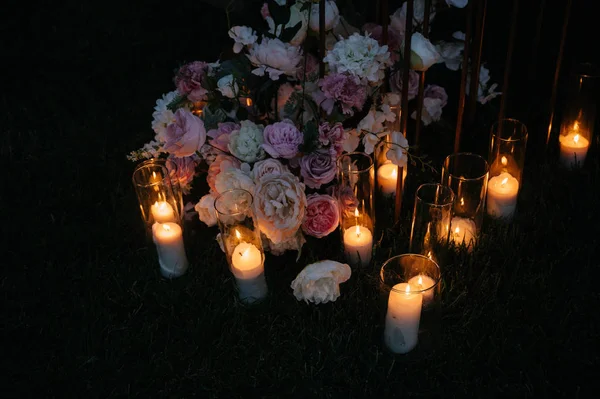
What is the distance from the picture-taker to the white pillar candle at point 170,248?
222 cm

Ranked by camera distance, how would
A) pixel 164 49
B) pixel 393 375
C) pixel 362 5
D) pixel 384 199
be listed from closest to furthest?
pixel 393 375 < pixel 362 5 < pixel 384 199 < pixel 164 49

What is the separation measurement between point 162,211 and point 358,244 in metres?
0.67

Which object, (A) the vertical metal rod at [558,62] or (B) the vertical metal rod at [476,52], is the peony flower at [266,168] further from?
(A) the vertical metal rod at [558,62]

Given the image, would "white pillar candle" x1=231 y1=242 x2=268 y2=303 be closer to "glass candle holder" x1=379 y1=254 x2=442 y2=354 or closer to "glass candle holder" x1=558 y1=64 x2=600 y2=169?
"glass candle holder" x1=379 y1=254 x2=442 y2=354

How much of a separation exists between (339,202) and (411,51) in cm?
54

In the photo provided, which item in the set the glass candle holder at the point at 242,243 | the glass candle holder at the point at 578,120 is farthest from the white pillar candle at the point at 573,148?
the glass candle holder at the point at 242,243

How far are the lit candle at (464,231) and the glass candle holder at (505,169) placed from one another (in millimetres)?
185

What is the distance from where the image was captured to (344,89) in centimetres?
206

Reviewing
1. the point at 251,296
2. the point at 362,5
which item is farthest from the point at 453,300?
the point at 362,5

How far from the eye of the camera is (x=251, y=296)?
2148 millimetres

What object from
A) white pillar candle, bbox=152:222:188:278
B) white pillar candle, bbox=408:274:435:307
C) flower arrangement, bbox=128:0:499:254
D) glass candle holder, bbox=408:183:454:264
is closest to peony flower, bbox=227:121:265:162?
flower arrangement, bbox=128:0:499:254

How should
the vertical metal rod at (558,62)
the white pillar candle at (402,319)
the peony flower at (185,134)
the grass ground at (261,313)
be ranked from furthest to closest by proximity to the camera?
the vertical metal rod at (558,62)
the peony flower at (185,134)
the grass ground at (261,313)
the white pillar candle at (402,319)

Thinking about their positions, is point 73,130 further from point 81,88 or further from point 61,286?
point 61,286

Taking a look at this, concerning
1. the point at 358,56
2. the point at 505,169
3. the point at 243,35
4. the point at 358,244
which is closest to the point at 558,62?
the point at 505,169
